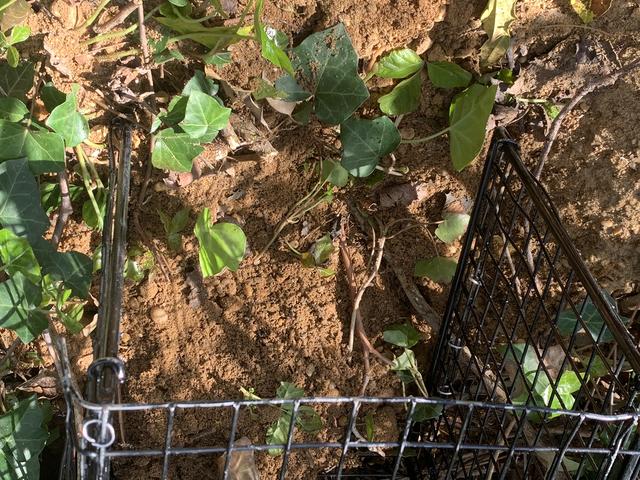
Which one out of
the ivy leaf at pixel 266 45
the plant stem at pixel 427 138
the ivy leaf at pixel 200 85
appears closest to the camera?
the ivy leaf at pixel 266 45

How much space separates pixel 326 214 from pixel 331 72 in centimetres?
33

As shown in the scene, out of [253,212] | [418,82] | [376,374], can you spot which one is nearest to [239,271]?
[253,212]

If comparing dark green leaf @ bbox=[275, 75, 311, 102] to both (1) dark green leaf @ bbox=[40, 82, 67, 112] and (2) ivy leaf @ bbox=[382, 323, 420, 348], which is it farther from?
(2) ivy leaf @ bbox=[382, 323, 420, 348]

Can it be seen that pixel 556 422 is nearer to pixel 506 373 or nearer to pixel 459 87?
pixel 506 373

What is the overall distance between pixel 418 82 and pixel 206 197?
1.65 ft

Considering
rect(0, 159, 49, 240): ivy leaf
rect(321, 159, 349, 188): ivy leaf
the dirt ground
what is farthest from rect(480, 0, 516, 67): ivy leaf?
rect(0, 159, 49, 240): ivy leaf

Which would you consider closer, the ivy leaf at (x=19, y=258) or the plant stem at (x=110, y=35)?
the ivy leaf at (x=19, y=258)

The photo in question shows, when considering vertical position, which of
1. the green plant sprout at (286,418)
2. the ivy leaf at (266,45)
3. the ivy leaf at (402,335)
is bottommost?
the green plant sprout at (286,418)

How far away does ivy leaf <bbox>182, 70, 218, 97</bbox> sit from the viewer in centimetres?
131

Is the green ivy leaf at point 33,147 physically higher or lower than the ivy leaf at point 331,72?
lower

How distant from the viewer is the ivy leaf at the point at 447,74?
4.58 feet

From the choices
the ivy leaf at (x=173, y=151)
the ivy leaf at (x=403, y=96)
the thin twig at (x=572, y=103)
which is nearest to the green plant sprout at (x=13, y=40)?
the ivy leaf at (x=173, y=151)

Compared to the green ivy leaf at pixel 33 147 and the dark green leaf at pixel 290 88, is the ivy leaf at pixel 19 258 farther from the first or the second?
the dark green leaf at pixel 290 88

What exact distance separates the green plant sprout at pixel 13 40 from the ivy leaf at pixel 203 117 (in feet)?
0.97
